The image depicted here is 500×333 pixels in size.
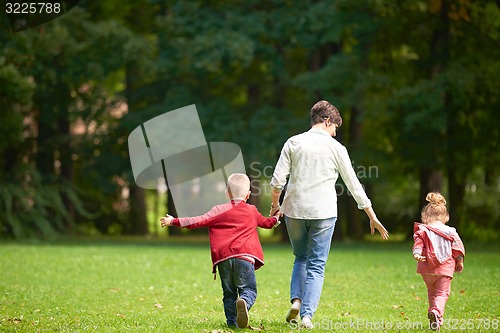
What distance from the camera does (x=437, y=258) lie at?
7254 mm

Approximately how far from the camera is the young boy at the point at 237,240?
738 cm

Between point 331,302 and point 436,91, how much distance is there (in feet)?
39.4

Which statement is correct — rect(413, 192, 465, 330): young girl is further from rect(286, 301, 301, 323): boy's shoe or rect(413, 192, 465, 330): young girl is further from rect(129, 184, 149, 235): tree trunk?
rect(129, 184, 149, 235): tree trunk

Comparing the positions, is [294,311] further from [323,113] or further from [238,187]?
[323,113]

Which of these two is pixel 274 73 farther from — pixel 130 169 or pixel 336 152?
pixel 336 152

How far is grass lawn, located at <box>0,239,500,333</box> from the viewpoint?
798 cm

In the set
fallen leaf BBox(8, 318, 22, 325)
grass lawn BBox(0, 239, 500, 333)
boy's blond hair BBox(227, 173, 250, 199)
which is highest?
boy's blond hair BBox(227, 173, 250, 199)

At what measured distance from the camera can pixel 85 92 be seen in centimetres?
2720

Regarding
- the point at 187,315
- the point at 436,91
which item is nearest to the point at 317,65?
the point at 436,91

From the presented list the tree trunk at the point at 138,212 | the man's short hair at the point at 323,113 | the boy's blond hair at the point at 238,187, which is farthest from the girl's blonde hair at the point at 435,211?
the tree trunk at the point at 138,212

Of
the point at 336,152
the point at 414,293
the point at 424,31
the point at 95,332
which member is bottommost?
the point at 414,293

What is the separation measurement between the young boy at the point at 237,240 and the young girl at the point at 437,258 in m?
1.33

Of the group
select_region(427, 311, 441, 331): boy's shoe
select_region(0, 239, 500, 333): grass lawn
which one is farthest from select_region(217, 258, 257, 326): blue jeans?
select_region(427, 311, 441, 331): boy's shoe

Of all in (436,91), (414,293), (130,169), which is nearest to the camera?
(414,293)
